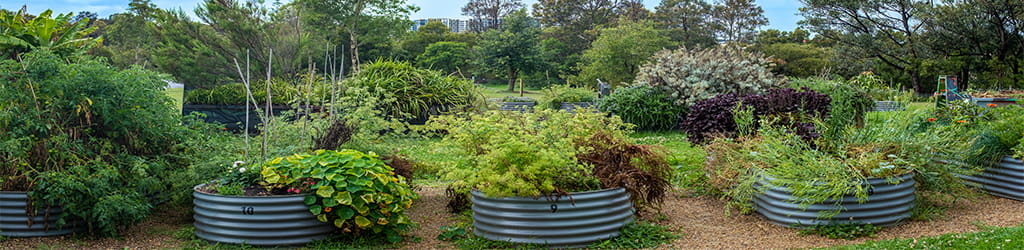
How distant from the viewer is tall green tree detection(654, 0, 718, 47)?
136 ft

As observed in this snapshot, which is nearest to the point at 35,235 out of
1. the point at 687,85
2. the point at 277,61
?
the point at 687,85

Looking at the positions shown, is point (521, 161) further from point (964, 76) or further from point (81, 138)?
point (964, 76)

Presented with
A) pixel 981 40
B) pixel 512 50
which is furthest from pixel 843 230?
pixel 512 50

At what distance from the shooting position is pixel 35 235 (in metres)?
4.46

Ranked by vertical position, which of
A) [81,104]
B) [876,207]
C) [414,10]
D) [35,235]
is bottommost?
[35,235]

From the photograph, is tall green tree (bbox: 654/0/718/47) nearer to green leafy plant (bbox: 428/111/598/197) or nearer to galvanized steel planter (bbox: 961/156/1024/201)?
galvanized steel planter (bbox: 961/156/1024/201)

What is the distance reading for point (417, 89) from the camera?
11.6 meters

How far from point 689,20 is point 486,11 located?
743 inches

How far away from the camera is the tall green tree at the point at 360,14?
110ft

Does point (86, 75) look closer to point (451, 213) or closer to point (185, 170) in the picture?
point (185, 170)

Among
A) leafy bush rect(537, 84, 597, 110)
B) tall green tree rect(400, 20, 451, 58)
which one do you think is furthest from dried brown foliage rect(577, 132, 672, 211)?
tall green tree rect(400, 20, 451, 58)

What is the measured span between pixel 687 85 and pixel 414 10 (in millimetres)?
23734

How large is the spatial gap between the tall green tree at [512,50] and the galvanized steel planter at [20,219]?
3028 cm

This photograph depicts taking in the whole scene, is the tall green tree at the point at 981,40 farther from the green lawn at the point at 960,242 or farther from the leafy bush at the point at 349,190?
the leafy bush at the point at 349,190
